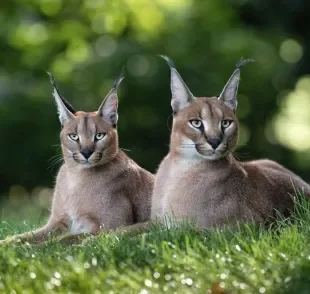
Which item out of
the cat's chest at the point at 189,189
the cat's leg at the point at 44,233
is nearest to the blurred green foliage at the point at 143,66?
the cat's leg at the point at 44,233

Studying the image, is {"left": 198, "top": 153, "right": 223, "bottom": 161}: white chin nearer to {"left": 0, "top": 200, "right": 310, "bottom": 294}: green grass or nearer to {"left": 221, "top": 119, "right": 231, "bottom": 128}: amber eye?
{"left": 221, "top": 119, "right": 231, "bottom": 128}: amber eye

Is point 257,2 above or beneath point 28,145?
above

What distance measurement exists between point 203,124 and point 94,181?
1.22 metres

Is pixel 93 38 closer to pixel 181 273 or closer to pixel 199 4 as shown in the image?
pixel 199 4

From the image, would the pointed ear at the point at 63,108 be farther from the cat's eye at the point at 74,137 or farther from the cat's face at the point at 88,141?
the cat's eye at the point at 74,137

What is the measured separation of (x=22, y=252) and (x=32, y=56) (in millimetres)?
15092

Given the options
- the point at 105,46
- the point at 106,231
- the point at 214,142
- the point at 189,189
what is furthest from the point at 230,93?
the point at 105,46

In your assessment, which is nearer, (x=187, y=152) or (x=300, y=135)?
(x=187, y=152)

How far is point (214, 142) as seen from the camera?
27.2 feet

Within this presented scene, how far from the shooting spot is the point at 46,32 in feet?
75.4

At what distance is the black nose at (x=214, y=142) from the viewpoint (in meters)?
8.30

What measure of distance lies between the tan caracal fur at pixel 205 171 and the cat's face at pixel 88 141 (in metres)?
0.52

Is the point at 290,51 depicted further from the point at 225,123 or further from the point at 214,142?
the point at 214,142

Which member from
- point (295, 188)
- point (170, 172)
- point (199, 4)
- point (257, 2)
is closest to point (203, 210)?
point (170, 172)
